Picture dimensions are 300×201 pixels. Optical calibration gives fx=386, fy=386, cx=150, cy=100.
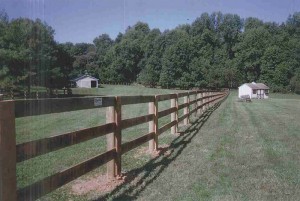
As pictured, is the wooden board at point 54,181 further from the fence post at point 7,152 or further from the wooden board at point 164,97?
the wooden board at point 164,97

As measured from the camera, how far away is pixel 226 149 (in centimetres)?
956

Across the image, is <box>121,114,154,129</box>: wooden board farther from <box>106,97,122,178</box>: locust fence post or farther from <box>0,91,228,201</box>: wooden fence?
<box>106,97,122,178</box>: locust fence post

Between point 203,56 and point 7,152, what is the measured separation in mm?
116967

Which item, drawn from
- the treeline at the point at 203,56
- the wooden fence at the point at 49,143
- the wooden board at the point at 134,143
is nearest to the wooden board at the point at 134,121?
the wooden fence at the point at 49,143

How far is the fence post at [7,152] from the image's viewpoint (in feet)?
12.1

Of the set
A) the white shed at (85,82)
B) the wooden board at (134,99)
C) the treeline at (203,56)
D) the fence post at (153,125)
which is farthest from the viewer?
the white shed at (85,82)

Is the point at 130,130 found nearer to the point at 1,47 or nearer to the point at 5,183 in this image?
the point at 5,183

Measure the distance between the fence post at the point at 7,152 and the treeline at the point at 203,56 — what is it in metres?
56.8

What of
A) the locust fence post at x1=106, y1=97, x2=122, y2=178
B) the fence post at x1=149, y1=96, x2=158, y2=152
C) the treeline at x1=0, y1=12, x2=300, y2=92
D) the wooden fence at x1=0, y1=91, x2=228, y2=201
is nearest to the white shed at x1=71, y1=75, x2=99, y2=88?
the treeline at x1=0, y1=12, x2=300, y2=92

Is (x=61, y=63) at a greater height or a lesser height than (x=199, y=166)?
greater

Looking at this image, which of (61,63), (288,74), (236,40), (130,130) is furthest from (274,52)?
(130,130)

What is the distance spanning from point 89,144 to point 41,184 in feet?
19.6

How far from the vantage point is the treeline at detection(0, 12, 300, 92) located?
4148 inches

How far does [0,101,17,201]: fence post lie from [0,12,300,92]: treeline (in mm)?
56814
